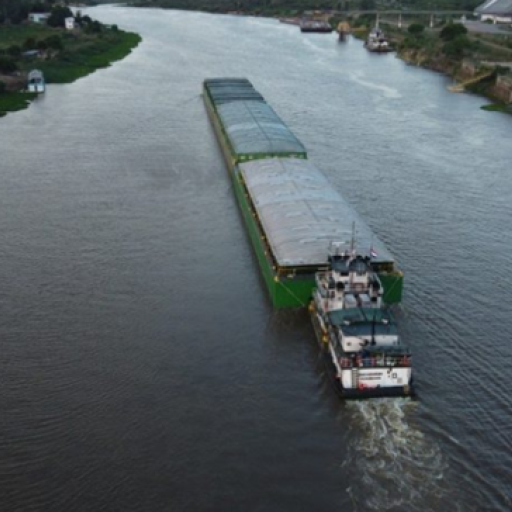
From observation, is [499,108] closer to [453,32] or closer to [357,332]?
[453,32]

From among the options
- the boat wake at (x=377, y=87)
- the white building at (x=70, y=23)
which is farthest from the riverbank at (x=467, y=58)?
the white building at (x=70, y=23)

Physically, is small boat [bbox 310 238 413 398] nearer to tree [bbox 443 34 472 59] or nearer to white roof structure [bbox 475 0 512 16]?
tree [bbox 443 34 472 59]

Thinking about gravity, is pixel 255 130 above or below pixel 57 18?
above

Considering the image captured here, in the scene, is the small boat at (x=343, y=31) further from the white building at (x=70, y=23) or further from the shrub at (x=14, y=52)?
the shrub at (x=14, y=52)

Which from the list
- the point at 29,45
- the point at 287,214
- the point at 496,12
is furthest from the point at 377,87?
the point at 496,12

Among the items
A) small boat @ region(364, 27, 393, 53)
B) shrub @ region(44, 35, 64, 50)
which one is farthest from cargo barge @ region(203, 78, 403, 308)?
small boat @ region(364, 27, 393, 53)

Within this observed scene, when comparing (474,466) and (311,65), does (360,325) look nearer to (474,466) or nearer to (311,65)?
(474,466)
